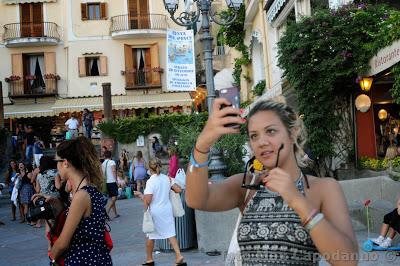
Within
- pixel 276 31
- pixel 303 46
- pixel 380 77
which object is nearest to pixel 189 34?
pixel 303 46

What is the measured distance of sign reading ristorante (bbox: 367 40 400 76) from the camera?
944 centimetres

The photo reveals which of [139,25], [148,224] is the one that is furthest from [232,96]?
[139,25]

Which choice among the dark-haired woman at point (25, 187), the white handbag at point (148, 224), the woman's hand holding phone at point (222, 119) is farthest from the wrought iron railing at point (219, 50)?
the woman's hand holding phone at point (222, 119)

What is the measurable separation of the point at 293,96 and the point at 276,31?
177 inches

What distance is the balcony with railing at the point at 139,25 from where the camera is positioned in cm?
3250

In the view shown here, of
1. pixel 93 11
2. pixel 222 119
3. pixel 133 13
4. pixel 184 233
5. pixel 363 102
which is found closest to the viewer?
pixel 222 119

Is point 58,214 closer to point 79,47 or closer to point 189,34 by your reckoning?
point 189,34

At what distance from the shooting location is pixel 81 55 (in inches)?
1298

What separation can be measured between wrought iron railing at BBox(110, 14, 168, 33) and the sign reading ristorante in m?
23.7

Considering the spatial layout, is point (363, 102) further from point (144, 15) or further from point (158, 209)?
point (144, 15)

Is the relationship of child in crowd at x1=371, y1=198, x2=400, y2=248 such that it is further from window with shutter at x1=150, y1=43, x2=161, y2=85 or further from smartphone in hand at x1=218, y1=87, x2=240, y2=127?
window with shutter at x1=150, y1=43, x2=161, y2=85

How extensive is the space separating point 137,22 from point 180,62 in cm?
2334

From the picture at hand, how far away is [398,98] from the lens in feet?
31.1

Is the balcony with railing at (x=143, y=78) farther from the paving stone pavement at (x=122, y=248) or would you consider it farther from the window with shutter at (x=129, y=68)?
the paving stone pavement at (x=122, y=248)
